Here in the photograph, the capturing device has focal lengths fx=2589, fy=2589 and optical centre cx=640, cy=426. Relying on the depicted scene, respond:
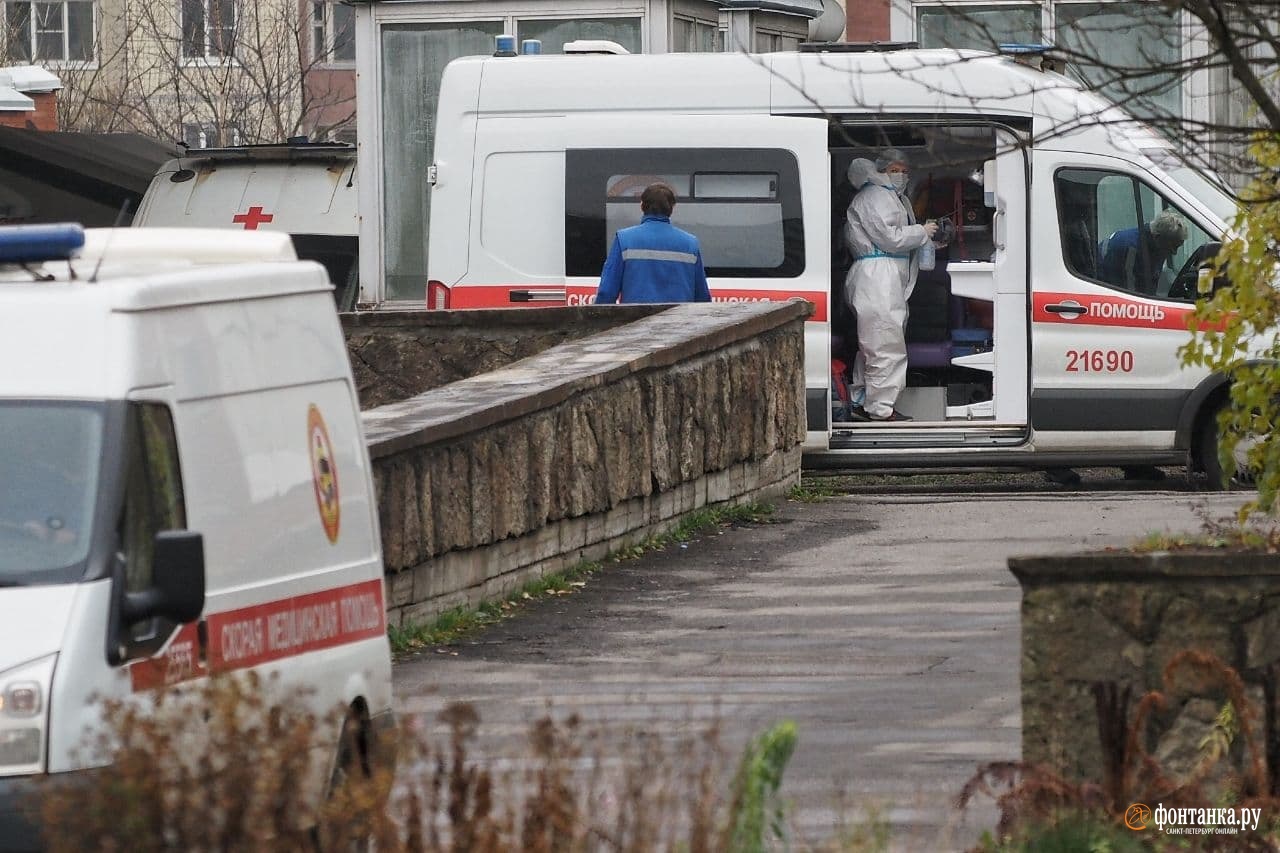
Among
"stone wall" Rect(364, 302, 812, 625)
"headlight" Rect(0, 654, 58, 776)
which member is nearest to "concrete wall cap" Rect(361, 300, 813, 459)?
"stone wall" Rect(364, 302, 812, 625)

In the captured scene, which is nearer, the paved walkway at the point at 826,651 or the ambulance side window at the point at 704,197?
the paved walkway at the point at 826,651

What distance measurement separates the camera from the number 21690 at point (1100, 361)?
15477 mm

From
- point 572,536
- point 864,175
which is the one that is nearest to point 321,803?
point 572,536

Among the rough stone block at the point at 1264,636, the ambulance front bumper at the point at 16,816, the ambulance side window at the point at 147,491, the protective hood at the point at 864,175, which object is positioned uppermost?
the protective hood at the point at 864,175

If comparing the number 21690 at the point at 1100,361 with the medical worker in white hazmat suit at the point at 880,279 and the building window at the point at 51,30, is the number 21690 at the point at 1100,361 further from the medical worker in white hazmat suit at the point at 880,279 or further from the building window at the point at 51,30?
the building window at the point at 51,30

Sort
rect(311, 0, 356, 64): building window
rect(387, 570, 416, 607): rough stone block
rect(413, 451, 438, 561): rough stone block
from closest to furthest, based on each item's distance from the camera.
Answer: rect(387, 570, 416, 607): rough stone block < rect(413, 451, 438, 561): rough stone block < rect(311, 0, 356, 64): building window

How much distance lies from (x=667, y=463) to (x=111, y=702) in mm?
8529

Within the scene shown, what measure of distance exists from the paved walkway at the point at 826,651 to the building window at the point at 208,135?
2029 cm

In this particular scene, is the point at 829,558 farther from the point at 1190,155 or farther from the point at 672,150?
the point at 1190,155

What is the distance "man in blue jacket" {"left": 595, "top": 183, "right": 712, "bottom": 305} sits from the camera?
49.6ft

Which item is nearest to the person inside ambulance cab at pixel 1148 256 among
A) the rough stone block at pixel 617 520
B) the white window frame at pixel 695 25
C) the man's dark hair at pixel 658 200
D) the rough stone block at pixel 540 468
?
the man's dark hair at pixel 658 200

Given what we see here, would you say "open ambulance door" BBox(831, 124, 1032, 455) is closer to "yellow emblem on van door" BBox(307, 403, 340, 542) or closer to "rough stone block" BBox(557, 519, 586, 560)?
"rough stone block" BBox(557, 519, 586, 560)

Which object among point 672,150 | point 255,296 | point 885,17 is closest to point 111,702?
point 255,296

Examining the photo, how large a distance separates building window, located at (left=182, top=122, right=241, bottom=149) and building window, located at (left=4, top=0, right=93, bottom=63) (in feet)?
5.77
